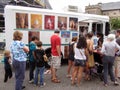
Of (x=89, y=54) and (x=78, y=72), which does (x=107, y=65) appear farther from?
(x=78, y=72)

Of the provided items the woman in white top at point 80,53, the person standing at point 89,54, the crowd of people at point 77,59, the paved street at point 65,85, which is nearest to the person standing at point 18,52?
the crowd of people at point 77,59

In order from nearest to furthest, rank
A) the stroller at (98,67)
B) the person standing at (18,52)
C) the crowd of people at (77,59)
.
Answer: the person standing at (18,52) → the crowd of people at (77,59) → the stroller at (98,67)

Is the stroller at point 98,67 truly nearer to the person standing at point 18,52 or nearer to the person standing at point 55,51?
the person standing at point 55,51

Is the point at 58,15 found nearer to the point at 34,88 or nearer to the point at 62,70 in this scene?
the point at 62,70

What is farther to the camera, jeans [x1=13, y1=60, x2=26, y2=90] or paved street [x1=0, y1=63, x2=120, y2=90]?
paved street [x1=0, y1=63, x2=120, y2=90]

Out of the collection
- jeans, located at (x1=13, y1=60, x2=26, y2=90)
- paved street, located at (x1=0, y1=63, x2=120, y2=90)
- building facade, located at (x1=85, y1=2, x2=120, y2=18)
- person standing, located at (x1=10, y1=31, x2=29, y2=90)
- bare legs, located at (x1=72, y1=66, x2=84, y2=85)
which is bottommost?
paved street, located at (x1=0, y1=63, x2=120, y2=90)

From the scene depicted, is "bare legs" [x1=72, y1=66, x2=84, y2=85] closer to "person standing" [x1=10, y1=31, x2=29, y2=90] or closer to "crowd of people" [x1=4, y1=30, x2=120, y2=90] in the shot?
"crowd of people" [x1=4, y1=30, x2=120, y2=90]

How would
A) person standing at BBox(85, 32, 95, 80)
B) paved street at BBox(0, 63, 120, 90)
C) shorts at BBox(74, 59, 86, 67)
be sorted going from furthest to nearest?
person standing at BBox(85, 32, 95, 80)
shorts at BBox(74, 59, 86, 67)
paved street at BBox(0, 63, 120, 90)

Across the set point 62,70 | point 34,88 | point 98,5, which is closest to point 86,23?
point 62,70

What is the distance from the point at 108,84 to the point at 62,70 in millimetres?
2964

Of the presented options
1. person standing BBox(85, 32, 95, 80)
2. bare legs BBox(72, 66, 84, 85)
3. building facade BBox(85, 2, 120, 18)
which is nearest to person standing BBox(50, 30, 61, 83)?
bare legs BBox(72, 66, 84, 85)

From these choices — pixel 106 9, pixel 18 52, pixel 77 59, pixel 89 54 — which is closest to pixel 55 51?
pixel 77 59

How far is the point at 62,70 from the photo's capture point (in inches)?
432

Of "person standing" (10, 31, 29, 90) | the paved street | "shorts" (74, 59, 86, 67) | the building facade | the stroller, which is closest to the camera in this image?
"person standing" (10, 31, 29, 90)
